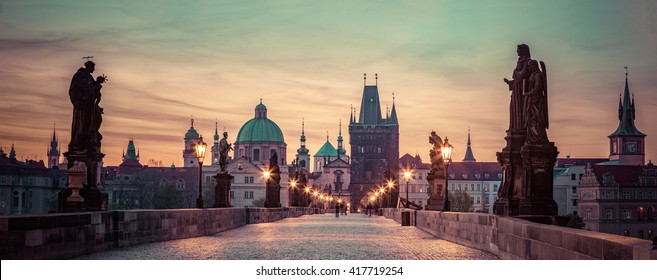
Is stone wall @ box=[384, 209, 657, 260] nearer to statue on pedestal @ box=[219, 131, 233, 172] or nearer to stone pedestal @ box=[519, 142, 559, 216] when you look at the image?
stone pedestal @ box=[519, 142, 559, 216]

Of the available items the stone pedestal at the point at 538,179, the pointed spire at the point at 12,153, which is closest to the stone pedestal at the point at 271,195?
the pointed spire at the point at 12,153

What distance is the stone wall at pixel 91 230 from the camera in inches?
554

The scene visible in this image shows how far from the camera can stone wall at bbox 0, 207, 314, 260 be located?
46.1 feet

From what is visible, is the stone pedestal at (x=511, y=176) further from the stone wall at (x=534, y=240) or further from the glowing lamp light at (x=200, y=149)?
the glowing lamp light at (x=200, y=149)

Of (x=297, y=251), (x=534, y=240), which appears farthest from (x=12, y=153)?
(x=534, y=240)

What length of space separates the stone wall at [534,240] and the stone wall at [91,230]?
23.5ft

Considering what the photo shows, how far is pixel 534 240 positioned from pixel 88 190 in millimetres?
11138

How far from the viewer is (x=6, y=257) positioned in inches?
537

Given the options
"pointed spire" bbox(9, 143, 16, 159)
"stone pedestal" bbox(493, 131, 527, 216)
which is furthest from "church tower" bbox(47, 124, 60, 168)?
"stone pedestal" bbox(493, 131, 527, 216)

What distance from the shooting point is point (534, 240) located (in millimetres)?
14070

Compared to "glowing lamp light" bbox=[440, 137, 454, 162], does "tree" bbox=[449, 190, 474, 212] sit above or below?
below

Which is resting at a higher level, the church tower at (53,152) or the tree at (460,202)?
the church tower at (53,152)

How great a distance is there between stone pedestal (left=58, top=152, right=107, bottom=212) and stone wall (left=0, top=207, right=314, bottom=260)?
2.98 feet
